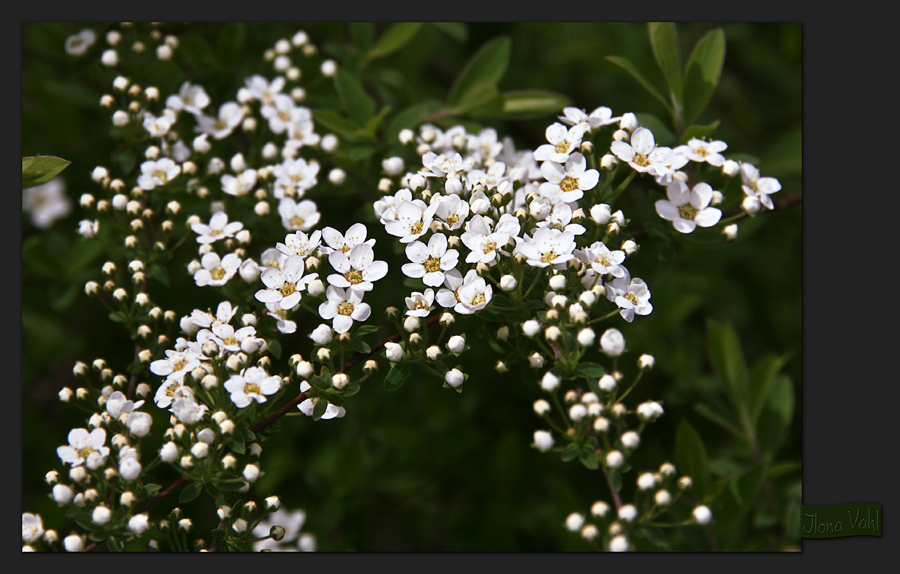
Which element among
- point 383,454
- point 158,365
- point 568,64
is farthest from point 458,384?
point 568,64

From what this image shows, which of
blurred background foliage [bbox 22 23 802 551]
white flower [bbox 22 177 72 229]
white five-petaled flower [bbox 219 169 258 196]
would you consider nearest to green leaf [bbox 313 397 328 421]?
blurred background foliage [bbox 22 23 802 551]

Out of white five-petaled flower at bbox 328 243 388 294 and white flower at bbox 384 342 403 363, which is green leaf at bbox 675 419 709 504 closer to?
white flower at bbox 384 342 403 363

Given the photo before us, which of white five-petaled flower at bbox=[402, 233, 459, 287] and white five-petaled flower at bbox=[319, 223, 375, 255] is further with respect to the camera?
white five-petaled flower at bbox=[319, 223, 375, 255]

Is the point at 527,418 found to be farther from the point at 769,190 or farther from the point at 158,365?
the point at 158,365

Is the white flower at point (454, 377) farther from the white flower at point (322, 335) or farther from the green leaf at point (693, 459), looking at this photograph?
the green leaf at point (693, 459)

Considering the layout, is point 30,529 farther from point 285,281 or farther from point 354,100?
point 354,100
